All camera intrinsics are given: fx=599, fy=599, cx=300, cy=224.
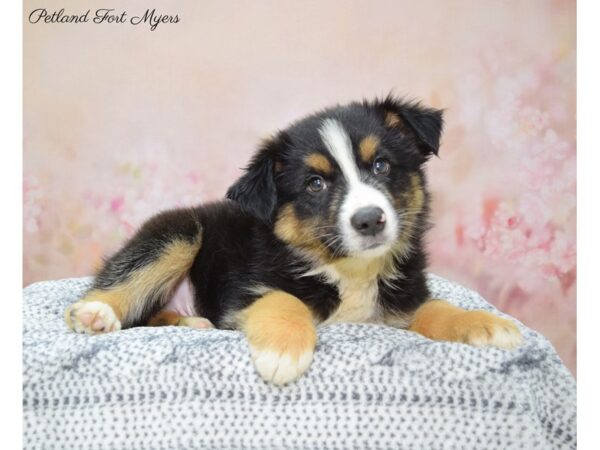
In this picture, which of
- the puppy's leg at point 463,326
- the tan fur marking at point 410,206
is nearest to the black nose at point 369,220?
the tan fur marking at point 410,206

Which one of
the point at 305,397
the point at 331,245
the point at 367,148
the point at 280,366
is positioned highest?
the point at 367,148

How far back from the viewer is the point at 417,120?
2707mm

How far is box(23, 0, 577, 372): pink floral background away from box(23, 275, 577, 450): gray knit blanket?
2.46 feet

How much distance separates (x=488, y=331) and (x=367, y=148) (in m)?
0.89

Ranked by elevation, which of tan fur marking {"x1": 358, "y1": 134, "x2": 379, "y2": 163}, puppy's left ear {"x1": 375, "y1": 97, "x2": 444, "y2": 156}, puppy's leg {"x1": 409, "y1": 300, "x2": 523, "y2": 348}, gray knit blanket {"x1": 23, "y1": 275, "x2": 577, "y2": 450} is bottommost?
gray knit blanket {"x1": 23, "y1": 275, "x2": 577, "y2": 450}

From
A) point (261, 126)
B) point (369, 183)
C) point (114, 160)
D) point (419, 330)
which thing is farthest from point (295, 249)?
point (114, 160)

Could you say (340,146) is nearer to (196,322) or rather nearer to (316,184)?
(316,184)

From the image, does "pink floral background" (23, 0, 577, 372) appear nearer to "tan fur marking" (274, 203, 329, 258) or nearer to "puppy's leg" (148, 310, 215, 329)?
"puppy's leg" (148, 310, 215, 329)

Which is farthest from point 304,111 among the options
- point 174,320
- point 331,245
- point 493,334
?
point 493,334

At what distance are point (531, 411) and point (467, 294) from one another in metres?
1.14

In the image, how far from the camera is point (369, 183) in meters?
2.48

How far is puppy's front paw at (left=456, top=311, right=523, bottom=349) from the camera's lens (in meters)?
2.21

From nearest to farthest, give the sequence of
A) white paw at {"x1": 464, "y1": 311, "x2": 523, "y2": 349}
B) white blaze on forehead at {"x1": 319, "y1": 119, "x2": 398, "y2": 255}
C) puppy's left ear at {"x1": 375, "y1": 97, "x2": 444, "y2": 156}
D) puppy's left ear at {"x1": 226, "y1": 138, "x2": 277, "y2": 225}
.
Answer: white paw at {"x1": 464, "y1": 311, "x2": 523, "y2": 349} → white blaze on forehead at {"x1": 319, "y1": 119, "x2": 398, "y2": 255} → puppy's left ear at {"x1": 226, "y1": 138, "x2": 277, "y2": 225} → puppy's left ear at {"x1": 375, "y1": 97, "x2": 444, "y2": 156}

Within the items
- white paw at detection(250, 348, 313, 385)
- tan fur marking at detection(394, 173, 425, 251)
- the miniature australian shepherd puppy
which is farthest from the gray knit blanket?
tan fur marking at detection(394, 173, 425, 251)
